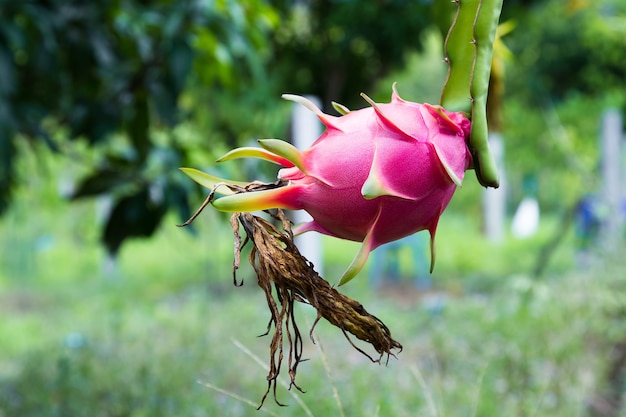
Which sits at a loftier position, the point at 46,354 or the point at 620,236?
the point at 620,236

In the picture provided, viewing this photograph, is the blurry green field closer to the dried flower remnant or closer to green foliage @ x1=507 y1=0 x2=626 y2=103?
the dried flower remnant

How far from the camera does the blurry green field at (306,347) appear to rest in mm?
1648

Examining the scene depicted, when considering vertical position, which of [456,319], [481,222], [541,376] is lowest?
[481,222]

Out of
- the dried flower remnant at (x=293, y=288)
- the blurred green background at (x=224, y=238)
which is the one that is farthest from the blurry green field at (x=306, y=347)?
the dried flower remnant at (x=293, y=288)

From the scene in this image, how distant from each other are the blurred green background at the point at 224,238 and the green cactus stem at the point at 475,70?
0.60 feet

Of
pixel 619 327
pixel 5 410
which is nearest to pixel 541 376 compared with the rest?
pixel 619 327

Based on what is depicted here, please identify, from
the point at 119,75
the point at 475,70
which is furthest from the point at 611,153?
the point at 475,70

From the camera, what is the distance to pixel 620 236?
2.47 meters

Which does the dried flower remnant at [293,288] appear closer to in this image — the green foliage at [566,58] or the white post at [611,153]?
the white post at [611,153]

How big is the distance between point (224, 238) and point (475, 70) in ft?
18.3

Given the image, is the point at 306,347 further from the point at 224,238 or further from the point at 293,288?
the point at 224,238

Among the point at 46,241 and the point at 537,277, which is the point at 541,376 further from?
the point at 46,241

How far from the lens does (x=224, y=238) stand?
228 inches

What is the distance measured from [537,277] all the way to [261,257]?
2542 mm
